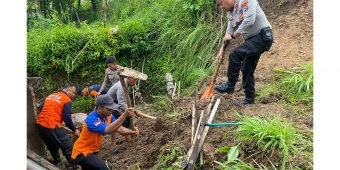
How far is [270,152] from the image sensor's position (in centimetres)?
429

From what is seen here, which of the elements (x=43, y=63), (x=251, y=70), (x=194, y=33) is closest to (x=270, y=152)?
(x=251, y=70)

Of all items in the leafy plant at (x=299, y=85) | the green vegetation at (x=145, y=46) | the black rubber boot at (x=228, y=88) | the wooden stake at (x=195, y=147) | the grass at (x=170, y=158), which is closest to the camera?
the wooden stake at (x=195, y=147)

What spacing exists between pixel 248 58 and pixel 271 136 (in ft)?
4.90

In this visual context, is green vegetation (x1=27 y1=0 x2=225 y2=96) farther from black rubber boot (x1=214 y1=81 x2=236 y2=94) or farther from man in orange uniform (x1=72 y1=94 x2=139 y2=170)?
man in orange uniform (x1=72 y1=94 x2=139 y2=170)

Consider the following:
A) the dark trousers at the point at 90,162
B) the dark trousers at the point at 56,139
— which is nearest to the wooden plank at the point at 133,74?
the dark trousers at the point at 90,162

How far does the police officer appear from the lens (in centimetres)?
518

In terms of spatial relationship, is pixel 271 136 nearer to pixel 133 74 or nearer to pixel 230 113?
pixel 230 113

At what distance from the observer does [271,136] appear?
433 cm

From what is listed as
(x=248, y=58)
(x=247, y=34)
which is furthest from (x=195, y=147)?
(x=247, y=34)

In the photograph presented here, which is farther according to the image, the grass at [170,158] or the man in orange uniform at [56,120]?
the man in orange uniform at [56,120]

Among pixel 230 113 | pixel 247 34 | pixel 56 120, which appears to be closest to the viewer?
pixel 247 34

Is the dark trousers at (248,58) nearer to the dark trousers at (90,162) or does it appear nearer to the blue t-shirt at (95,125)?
the blue t-shirt at (95,125)

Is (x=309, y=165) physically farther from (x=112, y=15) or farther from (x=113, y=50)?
(x=112, y=15)

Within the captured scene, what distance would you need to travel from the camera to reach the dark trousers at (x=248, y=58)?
17.5 feet
